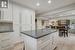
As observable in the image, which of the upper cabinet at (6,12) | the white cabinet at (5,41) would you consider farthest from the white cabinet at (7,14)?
the white cabinet at (5,41)

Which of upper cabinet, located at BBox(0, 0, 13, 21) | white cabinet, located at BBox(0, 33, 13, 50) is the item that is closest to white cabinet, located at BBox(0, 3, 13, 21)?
upper cabinet, located at BBox(0, 0, 13, 21)

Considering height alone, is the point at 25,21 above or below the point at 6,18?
below

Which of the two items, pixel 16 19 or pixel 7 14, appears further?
pixel 16 19

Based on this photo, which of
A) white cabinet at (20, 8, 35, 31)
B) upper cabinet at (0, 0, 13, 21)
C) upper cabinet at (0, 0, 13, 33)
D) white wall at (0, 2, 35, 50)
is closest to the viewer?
upper cabinet at (0, 0, 13, 21)

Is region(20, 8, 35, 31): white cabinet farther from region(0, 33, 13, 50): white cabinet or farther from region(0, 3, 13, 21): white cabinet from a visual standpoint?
region(0, 33, 13, 50): white cabinet

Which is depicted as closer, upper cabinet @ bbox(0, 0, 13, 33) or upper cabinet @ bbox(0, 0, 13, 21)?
upper cabinet @ bbox(0, 0, 13, 21)

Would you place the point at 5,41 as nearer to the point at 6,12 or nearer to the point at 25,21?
the point at 6,12

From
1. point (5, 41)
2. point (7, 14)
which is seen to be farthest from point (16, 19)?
point (5, 41)

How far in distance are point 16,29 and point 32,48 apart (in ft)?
10.9

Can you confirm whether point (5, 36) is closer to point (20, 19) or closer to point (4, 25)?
point (4, 25)

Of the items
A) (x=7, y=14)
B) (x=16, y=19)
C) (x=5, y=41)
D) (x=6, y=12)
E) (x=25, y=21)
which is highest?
(x=6, y=12)

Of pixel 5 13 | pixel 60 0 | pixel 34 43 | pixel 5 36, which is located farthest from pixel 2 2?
pixel 60 0

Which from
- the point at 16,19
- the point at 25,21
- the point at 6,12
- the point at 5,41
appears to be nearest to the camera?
the point at 5,41

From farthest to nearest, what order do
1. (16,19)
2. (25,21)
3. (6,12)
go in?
(25,21)
(16,19)
(6,12)
